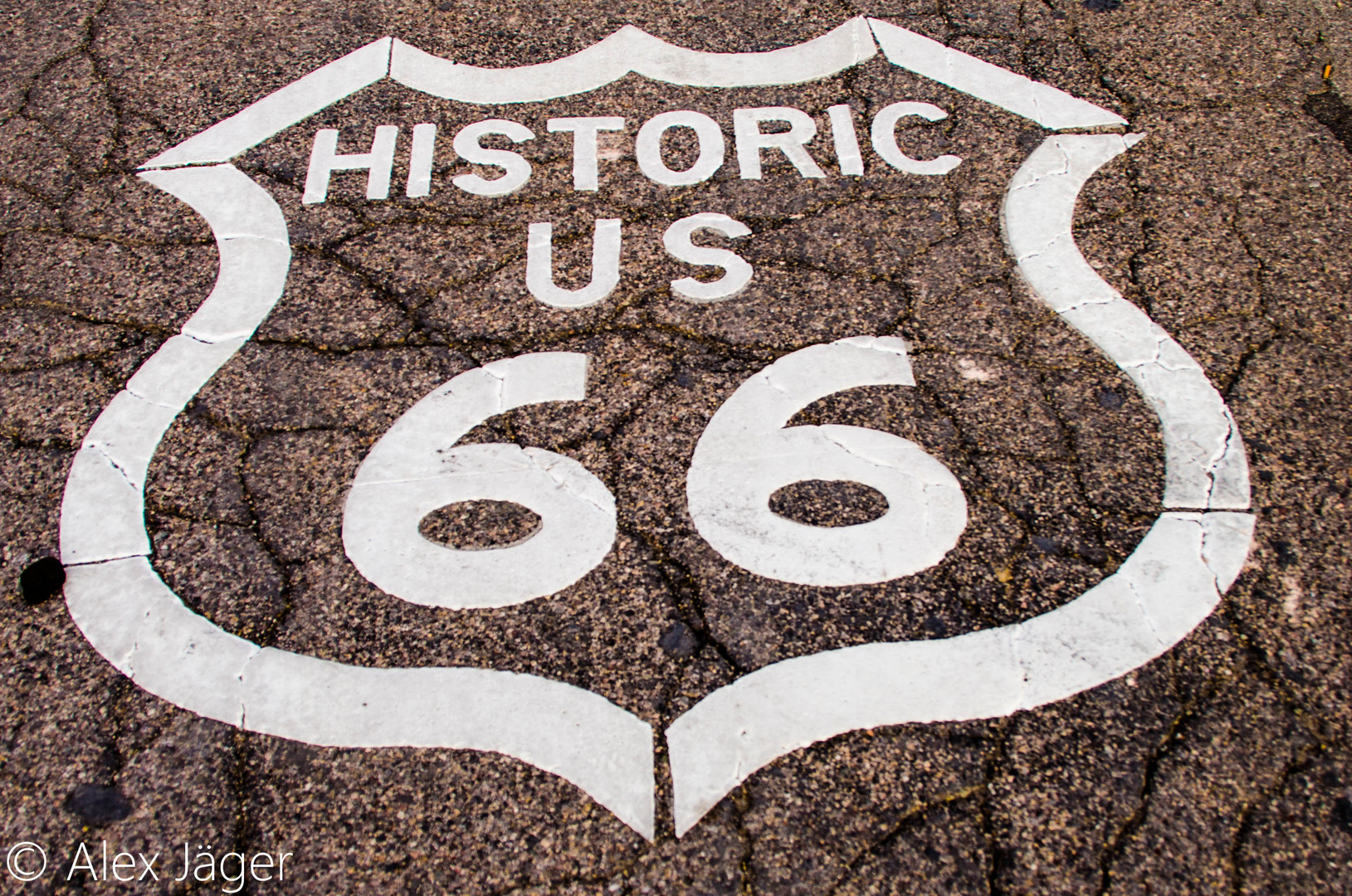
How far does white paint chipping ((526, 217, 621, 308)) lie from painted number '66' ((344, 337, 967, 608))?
0.25 metres

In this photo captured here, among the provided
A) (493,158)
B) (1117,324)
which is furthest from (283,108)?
(1117,324)

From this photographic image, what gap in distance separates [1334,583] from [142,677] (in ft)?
9.12

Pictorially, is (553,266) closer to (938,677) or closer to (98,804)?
(938,677)

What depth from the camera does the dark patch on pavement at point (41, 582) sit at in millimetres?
2346

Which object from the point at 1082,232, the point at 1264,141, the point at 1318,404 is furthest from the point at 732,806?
the point at 1264,141

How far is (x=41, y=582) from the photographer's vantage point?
7.72 ft

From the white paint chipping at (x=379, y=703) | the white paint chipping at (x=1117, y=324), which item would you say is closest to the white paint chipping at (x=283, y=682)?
the white paint chipping at (x=379, y=703)

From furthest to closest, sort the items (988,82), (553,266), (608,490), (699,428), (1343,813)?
1. (988,82)
2. (553,266)
3. (699,428)
4. (608,490)
5. (1343,813)

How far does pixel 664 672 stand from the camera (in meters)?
2.18

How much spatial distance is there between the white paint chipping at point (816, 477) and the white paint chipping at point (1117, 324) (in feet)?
1.87

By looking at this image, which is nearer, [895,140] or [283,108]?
[895,140]

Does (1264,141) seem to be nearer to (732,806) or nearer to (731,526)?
(731,526)

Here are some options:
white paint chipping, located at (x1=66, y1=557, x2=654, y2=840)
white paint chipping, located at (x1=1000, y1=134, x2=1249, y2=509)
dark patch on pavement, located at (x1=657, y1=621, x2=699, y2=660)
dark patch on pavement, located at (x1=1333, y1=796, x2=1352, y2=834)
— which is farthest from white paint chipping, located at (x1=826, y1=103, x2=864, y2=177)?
dark patch on pavement, located at (x1=1333, y1=796, x2=1352, y2=834)

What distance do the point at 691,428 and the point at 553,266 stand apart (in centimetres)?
81
